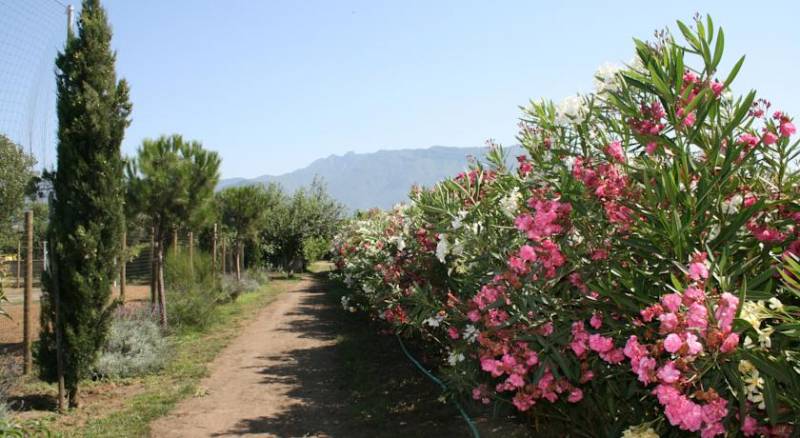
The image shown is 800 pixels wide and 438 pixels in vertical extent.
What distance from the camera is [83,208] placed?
619 centimetres

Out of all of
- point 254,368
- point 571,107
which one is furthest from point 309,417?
point 571,107

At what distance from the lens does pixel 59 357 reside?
5922 millimetres

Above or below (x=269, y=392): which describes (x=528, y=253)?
above

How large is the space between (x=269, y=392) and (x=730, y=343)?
5.68 metres

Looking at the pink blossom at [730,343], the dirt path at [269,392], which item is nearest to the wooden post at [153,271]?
the dirt path at [269,392]

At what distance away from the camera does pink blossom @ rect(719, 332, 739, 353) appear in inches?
72.2

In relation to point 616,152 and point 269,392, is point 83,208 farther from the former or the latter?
point 616,152

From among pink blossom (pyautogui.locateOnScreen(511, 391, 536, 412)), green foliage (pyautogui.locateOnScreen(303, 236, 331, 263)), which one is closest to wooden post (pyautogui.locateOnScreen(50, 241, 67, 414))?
pink blossom (pyautogui.locateOnScreen(511, 391, 536, 412))

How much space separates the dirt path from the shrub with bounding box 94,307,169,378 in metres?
0.74

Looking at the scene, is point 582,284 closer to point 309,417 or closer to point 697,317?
point 697,317

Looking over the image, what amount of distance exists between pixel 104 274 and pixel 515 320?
195 inches

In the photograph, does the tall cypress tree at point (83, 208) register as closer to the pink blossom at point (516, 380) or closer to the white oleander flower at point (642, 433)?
the pink blossom at point (516, 380)

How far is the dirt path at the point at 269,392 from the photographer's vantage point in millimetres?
5438

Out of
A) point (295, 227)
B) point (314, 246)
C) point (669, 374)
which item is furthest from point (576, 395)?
point (314, 246)
